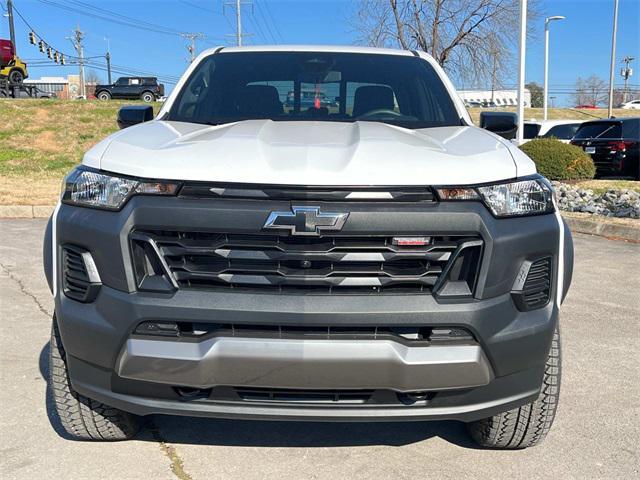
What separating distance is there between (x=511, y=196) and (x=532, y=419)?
1.00 m

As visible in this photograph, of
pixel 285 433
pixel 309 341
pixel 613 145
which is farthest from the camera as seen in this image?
pixel 613 145

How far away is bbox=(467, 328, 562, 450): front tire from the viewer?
274 cm

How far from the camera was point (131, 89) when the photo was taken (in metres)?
38.0

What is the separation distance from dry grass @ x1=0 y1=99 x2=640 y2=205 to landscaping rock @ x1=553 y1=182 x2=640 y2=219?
5.38 ft

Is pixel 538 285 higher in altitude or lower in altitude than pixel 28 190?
higher

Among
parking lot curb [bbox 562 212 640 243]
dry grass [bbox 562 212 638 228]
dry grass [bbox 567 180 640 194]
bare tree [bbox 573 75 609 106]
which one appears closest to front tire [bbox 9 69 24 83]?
dry grass [bbox 567 180 640 194]

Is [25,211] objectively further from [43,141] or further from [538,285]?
[538,285]

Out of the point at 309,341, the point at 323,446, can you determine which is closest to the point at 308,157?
the point at 309,341

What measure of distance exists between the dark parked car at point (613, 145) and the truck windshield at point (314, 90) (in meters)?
11.7

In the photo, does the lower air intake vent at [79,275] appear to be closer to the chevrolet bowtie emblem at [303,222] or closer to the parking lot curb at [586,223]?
the chevrolet bowtie emblem at [303,222]

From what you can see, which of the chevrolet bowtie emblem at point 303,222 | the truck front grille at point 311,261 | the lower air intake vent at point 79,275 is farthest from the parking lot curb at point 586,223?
the lower air intake vent at point 79,275

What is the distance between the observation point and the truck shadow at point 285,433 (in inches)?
117

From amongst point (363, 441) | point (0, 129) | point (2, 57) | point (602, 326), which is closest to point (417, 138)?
point (363, 441)

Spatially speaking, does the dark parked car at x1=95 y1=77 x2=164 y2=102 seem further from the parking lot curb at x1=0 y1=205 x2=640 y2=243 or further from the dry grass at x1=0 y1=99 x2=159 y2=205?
the parking lot curb at x1=0 y1=205 x2=640 y2=243
